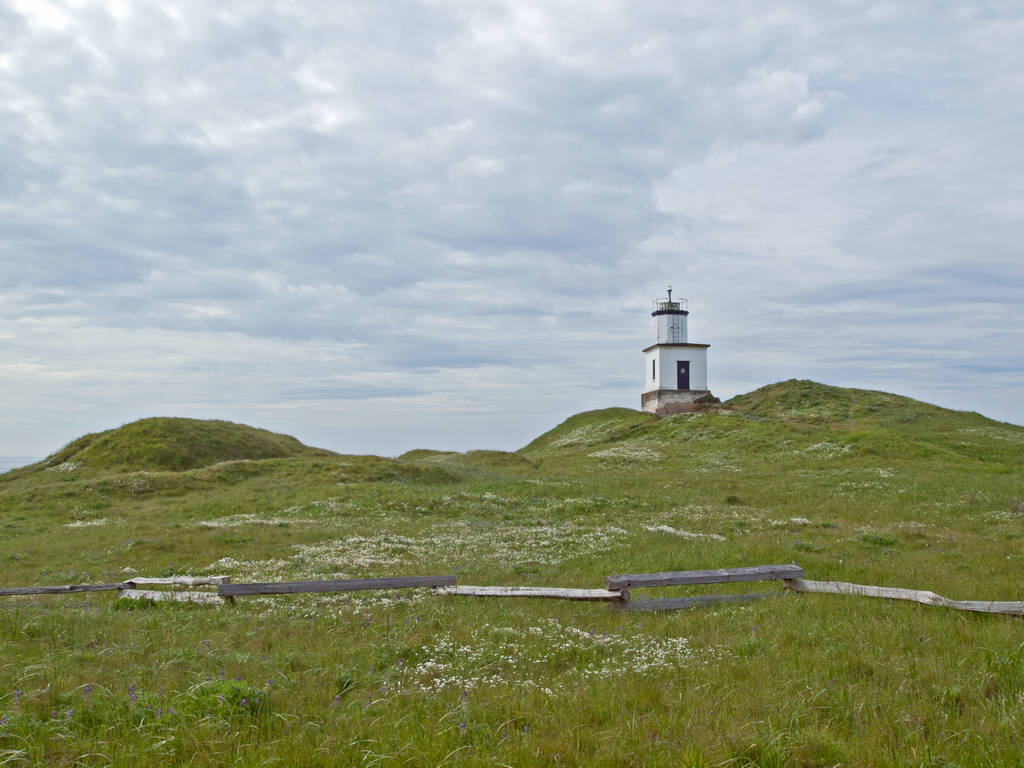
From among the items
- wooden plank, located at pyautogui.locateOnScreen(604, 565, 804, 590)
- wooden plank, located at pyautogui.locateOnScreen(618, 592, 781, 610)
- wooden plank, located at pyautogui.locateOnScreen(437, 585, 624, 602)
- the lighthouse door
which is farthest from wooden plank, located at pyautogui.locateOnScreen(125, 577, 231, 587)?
the lighthouse door

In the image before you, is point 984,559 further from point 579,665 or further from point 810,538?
point 579,665

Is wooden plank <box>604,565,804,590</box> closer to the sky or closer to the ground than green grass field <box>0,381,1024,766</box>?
closer to the sky

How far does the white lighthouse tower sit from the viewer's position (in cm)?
8412

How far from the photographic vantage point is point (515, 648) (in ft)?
30.5

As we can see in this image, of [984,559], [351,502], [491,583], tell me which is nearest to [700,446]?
[351,502]

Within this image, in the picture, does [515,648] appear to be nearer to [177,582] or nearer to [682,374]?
[177,582]

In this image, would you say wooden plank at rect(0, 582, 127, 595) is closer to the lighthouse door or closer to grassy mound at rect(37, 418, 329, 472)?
grassy mound at rect(37, 418, 329, 472)

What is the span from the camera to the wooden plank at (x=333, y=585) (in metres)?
11.9

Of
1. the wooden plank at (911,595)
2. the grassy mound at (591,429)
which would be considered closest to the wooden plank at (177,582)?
the wooden plank at (911,595)

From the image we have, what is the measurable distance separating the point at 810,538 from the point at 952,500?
12586 millimetres

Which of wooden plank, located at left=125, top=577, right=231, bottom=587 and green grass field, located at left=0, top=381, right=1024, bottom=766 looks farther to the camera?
wooden plank, located at left=125, top=577, right=231, bottom=587

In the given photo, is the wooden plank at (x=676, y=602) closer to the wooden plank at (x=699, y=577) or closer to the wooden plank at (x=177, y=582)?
the wooden plank at (x=699, y=577)

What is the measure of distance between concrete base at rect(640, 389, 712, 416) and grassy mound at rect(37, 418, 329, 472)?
46592 millimetres

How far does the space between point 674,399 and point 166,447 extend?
60.2 metres
